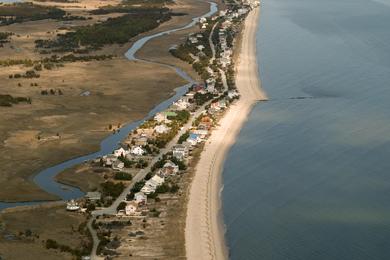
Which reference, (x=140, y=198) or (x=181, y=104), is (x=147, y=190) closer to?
(x=140, y=198)

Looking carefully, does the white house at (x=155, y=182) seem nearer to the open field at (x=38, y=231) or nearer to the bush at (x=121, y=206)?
the bush at (x=121, y=206)

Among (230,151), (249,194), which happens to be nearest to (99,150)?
(230,151)

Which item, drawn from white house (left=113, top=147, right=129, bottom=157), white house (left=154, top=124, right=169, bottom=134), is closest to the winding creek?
white house (left=113, top=147, right=129, bottom=157)

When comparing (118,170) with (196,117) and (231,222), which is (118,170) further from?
(196,117)

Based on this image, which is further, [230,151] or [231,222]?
[230,151]

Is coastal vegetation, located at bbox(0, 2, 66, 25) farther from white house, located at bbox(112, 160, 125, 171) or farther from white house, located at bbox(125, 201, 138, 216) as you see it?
white house, located at bbox(125, 201, 138, 216)
